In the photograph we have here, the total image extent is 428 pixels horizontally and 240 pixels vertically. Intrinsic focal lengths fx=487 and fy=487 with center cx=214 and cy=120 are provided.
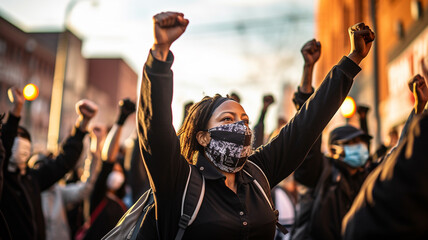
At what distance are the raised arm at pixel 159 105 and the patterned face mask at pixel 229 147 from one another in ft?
1.27

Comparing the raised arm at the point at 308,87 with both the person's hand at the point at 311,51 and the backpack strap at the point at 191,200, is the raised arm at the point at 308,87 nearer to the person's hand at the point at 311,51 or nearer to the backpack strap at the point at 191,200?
the person's hand at the point at 311,51

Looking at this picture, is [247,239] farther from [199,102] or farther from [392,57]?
[392,57]

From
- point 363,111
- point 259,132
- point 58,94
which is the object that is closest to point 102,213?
point 259,132

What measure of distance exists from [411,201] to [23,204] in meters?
3.72

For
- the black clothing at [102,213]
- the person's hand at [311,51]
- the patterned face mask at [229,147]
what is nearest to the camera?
the patterned face mask at [229,147]

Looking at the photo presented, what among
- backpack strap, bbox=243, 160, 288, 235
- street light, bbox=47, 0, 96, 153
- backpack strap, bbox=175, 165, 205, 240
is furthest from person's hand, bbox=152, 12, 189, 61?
street light, bbox=47, 0, 96, 153

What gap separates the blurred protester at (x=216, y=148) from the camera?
Answer: 2186 millimetres

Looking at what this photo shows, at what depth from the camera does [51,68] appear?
5509 centimetres

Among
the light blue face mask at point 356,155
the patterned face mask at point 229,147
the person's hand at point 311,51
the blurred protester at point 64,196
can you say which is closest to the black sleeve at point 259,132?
the light blue face mask at point 356,155

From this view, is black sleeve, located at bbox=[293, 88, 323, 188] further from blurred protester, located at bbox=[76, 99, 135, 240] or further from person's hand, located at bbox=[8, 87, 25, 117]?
person's hand, located at bbox=[8, 87, 25, 117]

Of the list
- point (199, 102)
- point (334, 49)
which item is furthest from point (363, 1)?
point (199, 102)

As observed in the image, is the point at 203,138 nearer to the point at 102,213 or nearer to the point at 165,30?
the point at 165,30

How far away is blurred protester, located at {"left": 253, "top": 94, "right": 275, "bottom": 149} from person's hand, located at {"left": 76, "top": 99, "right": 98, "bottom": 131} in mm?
1598

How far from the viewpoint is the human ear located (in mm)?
2736
